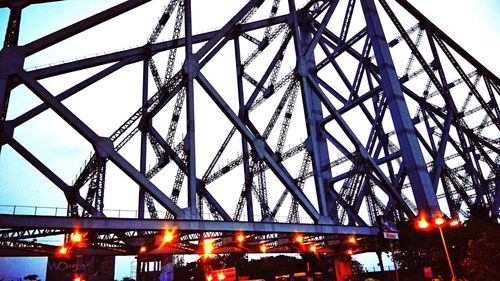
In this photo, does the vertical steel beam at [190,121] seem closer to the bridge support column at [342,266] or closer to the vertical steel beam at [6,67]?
the vertical steel beam at [6,67]

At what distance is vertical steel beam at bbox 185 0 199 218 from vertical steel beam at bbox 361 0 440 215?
1444 cm

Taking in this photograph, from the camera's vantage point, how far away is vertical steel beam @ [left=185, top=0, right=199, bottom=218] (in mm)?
18734

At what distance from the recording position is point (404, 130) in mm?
25734

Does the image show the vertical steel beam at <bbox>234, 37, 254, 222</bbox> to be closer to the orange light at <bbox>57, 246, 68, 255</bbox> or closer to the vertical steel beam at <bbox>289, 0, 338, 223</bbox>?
the vertical steel beam at <bbox>289, 0, 338, 223</bbox>

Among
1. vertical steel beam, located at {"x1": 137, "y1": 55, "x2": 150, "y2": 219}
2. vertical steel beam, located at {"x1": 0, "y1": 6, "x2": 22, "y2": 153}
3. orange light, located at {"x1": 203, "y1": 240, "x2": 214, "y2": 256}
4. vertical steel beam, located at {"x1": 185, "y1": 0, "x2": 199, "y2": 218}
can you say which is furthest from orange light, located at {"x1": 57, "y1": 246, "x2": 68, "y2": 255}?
orange light, located at {"x1": 203, "y1": 240, "x2": 214, "y2": 256}

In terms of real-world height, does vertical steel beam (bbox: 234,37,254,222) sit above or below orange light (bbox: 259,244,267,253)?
above

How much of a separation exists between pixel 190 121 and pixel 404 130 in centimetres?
1479

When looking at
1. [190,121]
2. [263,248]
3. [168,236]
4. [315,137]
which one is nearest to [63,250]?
[168,236]

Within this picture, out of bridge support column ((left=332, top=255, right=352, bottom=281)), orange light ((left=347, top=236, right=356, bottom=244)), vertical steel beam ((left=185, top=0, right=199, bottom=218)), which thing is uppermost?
vertical steel beam ((left=185, top=0, right=199, bottom=218))

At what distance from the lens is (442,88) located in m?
36.9

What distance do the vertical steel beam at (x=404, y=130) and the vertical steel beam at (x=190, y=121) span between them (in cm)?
1444

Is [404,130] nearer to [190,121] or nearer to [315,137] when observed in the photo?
[315,137]

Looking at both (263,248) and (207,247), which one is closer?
(207,247)

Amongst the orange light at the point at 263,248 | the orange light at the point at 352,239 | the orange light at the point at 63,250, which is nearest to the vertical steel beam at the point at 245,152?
the orange light at the point at 263,248
